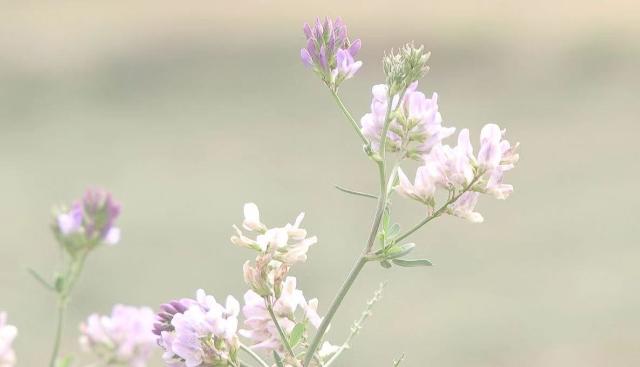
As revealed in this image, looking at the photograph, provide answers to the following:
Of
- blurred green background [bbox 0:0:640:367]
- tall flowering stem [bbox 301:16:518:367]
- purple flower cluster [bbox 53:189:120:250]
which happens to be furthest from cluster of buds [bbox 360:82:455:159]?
blurred green background [bbox 0:0:640:367]

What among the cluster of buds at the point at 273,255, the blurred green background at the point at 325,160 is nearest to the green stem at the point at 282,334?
the cluster of buds at the point at 273,255

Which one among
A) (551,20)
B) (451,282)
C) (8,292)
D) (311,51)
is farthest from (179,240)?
(311,51)

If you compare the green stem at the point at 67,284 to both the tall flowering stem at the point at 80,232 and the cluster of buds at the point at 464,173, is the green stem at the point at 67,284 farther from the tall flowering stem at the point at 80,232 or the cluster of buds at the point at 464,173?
the cluster of buds at the point at 464,173

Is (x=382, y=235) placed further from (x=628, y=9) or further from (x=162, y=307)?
(x=628, y=9)

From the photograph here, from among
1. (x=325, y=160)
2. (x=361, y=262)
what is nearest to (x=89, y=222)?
(x=361, y=262)

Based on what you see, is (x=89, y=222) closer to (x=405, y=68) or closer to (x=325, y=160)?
(x=405, y=68)

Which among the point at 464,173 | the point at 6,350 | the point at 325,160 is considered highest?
the point at 464,173
